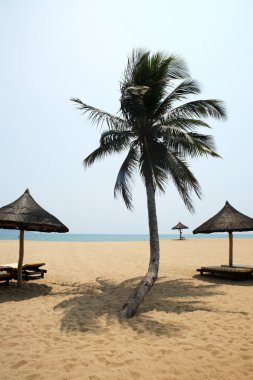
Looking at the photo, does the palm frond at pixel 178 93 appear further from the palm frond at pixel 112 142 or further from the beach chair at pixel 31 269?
the beach chair at pixel 31 269

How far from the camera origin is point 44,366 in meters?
3.80

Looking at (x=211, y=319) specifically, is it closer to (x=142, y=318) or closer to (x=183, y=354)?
(x=142, y=318)

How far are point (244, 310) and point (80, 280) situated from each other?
6054 millimetres

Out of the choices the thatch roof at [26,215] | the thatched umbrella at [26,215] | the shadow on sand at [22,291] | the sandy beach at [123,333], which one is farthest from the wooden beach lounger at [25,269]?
the thatch roof at [26,215]

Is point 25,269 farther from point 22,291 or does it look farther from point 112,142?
point 112,142

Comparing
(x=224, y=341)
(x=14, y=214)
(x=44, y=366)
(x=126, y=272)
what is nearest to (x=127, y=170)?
(x=14, y=214)

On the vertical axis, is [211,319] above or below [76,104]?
below

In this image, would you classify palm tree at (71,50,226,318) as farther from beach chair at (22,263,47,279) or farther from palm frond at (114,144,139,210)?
beach chair at (22,263,47,279)

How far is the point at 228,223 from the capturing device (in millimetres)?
11648

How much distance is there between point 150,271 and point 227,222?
219 inches

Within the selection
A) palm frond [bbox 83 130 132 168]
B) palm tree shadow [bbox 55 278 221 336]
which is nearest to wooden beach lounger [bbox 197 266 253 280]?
palm tree shadow [bbox 55 278 221 336]

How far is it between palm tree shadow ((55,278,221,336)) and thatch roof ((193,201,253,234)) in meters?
2.64

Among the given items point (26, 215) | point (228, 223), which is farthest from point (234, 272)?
point (26, 215)

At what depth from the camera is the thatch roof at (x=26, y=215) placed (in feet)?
27.3
